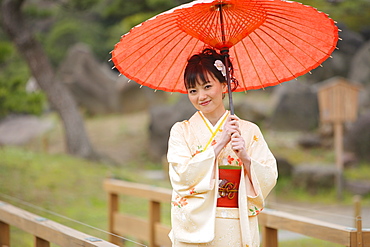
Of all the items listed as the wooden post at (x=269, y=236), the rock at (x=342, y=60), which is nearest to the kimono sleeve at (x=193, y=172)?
the wooden post at (x=269, y=236)

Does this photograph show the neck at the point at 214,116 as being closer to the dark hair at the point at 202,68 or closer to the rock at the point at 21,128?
the dark hair at the point at 202,68

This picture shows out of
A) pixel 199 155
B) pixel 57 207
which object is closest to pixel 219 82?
pixel 199 155

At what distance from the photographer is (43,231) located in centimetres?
244

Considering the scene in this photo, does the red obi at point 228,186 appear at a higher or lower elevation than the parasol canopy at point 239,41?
lower

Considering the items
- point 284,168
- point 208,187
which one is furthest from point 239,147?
point 284,168

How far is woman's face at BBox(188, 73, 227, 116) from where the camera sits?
2139 mm

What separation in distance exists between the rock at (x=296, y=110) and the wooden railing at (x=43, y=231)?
9.61 meters

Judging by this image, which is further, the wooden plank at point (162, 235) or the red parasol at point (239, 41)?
the wooden plank at point (162, 235)

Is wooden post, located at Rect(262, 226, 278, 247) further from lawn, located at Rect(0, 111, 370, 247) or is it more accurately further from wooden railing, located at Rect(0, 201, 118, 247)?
lawn, located at Rect(0, 111, 370, 247)

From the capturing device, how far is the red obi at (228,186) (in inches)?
82.6

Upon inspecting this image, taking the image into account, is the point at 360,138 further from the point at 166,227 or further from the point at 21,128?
the point at 21,128

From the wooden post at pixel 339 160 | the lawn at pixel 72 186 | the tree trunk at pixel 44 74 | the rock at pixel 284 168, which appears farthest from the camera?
the rock at pixel 284 168

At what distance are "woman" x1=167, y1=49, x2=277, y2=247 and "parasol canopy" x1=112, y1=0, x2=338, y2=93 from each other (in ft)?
0.56

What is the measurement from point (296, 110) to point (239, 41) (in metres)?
9.99
